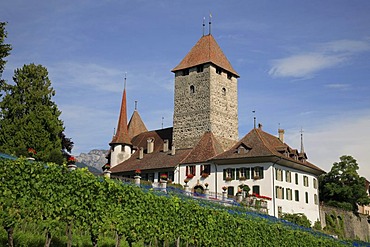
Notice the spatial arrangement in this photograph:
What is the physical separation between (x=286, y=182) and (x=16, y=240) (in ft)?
108

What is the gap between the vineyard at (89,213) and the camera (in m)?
12.3

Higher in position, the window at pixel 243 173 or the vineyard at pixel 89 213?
the window at pixel 243 173

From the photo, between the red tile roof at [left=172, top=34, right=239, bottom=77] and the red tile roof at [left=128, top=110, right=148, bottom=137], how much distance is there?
12.6 metres

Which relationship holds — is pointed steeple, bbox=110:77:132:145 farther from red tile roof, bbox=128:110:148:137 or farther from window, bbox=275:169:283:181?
window, bbox=275:169:283:181

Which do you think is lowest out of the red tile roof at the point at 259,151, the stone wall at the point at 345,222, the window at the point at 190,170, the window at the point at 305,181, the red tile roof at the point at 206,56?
the stone wall at the point at 345,222

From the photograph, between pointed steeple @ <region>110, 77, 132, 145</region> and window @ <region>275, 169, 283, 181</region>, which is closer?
window @ <region>275, 169, 283, 181</region>

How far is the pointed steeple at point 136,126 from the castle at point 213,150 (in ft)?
6.81

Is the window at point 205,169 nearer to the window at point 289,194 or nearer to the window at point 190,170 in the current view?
the window at point 190,170

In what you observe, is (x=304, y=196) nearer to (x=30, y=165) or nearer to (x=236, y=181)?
(x=236, y=181)

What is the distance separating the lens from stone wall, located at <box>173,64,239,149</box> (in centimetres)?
5006

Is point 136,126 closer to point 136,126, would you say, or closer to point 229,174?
point 136,126

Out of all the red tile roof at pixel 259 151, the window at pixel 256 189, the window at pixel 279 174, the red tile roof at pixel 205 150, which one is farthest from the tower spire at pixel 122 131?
the window at pixel 279 174

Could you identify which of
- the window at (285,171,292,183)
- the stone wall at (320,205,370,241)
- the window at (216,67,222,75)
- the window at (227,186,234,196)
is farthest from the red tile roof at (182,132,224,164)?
the stone wall at (320,205,370,241)

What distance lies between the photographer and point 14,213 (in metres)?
11.9
